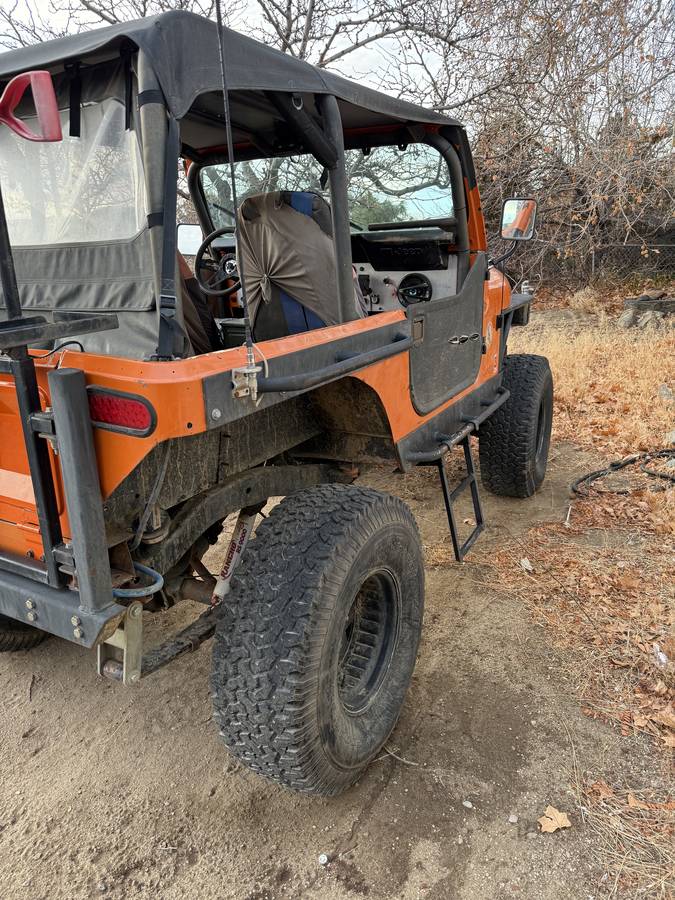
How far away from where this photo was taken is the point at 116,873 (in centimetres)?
205

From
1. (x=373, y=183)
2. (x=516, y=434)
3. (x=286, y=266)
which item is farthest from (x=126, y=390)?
(x=516, y=434)

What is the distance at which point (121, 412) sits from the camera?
1.59m

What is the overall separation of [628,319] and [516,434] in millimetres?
5895

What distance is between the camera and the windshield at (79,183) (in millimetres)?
1882

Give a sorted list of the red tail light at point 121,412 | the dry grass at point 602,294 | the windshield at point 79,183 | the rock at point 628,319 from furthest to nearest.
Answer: the dry grass at point 602,294 → the rock at point 628,319 → the windshield at point 79,183 → the red tail light at point 121,412

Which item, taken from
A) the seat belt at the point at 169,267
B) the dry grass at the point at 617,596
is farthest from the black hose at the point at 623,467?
the seat belt at the point at 169,267

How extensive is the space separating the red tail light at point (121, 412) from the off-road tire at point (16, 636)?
173cm

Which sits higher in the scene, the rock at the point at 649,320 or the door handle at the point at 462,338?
the door handle at the point at 462,338

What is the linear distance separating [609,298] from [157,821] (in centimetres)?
1025

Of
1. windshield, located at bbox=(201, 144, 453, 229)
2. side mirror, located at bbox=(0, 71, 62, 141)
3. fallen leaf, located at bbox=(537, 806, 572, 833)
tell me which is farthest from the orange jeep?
fallen leaf, located at bbox=(537, 806, 572, 833)

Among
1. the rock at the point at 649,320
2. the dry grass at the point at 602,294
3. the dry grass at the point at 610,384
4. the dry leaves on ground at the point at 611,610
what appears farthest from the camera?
the dry grass at the point at 602,294

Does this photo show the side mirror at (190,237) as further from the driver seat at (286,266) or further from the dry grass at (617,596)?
the dry grass at (617,596)

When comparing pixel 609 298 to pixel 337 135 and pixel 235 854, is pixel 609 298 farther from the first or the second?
pixel 235 854

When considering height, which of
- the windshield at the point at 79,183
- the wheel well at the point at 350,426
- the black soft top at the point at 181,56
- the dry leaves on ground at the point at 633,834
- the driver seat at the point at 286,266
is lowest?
the dry leaves on ground at the point at 633,834
